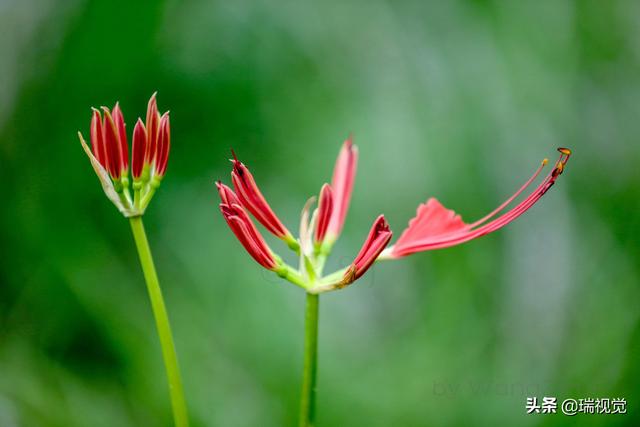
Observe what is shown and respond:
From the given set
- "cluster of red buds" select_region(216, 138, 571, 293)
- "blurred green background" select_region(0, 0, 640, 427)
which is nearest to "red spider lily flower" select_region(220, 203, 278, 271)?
"cluster of red buds" select_region(216, 138, 571, 293)

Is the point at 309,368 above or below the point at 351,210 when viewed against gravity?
below

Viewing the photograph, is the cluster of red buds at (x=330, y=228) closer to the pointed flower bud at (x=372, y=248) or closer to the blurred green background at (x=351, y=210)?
the pointed flower bud at (x=372, y=248)

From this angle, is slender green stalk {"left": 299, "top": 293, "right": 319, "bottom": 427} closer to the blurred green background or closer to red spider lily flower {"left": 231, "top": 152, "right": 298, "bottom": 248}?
red spider lily flower {"left": 231, "top": 152, "right": 298, "bottom": 248}

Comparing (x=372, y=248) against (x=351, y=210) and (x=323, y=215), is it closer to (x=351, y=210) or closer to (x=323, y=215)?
(x=323, y=215)

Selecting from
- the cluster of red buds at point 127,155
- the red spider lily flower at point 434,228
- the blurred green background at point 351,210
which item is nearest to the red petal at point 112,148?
the cluster of red buds at point 127,155

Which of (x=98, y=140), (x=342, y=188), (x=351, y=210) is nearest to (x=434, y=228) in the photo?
(x=342, y=188)
